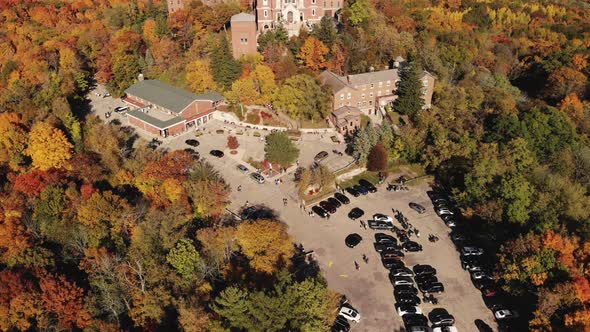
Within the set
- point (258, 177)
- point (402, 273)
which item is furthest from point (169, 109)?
point (402, 273)

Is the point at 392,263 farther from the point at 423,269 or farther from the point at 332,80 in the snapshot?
the point at 332,80

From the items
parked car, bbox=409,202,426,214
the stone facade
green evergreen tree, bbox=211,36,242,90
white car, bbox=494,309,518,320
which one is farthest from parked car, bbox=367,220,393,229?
green evergreen tree, bbox=211,36,242,90

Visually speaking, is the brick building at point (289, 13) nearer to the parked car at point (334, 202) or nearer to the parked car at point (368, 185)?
the parked car at point (368, 185)

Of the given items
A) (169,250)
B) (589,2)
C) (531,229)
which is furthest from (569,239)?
(589,2)

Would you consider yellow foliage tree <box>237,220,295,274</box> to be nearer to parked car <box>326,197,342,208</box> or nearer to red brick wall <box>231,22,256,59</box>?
parked car <box>326,197,342,208</box>

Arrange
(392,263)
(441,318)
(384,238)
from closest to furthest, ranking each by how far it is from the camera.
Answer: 1. (441,318)
2. (392,263)
3. (384,238)

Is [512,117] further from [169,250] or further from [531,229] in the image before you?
[169,250]
